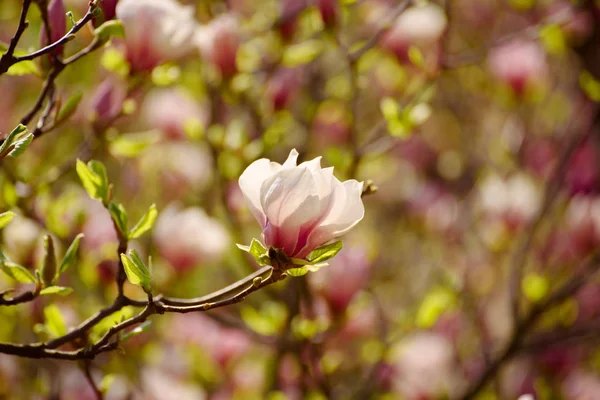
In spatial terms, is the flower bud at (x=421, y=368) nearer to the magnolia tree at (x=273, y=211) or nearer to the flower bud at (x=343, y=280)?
the magnolia tree at (x=273, y=211)

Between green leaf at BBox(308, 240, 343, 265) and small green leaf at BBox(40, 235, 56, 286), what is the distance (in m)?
0.27

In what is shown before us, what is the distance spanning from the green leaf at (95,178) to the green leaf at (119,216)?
0.03 m

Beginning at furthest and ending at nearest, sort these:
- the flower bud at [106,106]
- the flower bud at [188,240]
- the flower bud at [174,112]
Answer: the flower bud at [174,112], the flower bud at [188,240], the flower bud at [106,106]

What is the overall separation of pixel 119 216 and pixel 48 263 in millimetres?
89

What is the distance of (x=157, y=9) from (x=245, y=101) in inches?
16.5

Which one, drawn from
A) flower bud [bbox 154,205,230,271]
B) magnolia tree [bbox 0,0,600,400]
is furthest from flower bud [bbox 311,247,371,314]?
flower bud [bbox 154,205,230,271]

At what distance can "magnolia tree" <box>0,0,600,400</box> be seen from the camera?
2.28ft

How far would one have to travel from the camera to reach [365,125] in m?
2.48

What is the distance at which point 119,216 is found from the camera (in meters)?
0.70

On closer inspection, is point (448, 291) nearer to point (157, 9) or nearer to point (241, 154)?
point (241, 154)

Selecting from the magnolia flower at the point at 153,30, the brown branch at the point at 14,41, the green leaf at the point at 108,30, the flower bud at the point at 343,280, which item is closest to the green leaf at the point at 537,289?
the flower bud at the point at 343,280

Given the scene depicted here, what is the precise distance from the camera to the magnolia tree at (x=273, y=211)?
0.70 meters

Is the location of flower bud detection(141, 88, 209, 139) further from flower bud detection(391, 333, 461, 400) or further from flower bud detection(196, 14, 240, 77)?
flower bud detection(391, 333, 461, 400)

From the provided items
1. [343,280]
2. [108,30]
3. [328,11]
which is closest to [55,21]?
[108,30]
